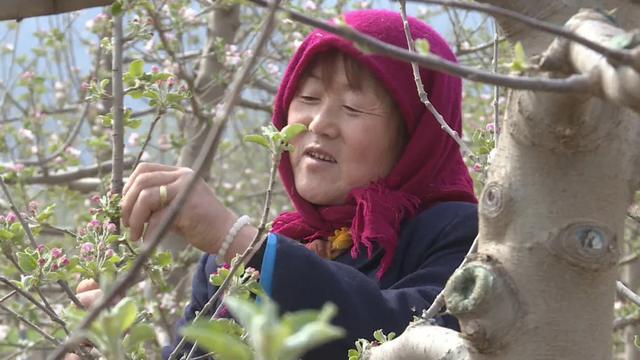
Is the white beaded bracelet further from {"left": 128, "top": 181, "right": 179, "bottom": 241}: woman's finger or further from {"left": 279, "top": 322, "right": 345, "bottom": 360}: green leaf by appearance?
{"left": 279, "top": 322, "right": 345, "bottom": 360}: green leaf

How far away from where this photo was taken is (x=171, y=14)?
4.06 m

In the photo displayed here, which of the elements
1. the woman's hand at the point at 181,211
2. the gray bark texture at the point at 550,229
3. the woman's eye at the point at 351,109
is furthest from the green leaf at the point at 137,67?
the gray bark texture at the point at 550,229

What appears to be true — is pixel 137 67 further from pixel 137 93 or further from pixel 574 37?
pixel 574 37

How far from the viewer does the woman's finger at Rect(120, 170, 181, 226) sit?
5.09 ft

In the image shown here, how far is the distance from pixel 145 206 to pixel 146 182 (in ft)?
0.12

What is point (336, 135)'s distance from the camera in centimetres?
200

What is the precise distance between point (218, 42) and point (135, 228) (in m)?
2.33

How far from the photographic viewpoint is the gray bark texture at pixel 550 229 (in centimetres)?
87

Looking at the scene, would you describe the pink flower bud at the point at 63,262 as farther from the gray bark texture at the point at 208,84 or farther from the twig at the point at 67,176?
the twig at the point at 67,176

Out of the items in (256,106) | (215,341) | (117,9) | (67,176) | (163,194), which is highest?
(117,9)

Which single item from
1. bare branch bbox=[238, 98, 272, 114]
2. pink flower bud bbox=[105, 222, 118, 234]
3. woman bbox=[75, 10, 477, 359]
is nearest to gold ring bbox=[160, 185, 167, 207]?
pink flower bud bbox=[105, 222, 118, 234]

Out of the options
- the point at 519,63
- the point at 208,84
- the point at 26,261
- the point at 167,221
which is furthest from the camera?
the point at 208,84

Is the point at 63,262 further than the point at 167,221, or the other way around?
the point at 63,262

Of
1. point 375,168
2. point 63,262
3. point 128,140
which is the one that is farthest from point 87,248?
point 128,140
